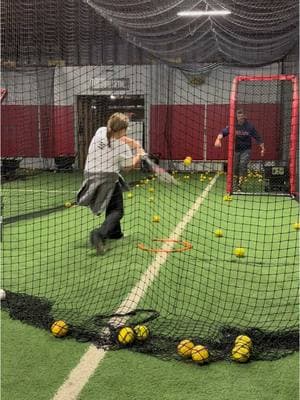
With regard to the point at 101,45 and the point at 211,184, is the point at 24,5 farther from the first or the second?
the point at 211,184

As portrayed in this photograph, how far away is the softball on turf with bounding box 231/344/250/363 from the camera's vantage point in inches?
124

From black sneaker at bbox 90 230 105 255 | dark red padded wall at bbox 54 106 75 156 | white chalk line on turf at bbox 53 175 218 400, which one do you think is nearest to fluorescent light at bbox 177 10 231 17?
white chalk line on turf at bbox 53 175 218 400

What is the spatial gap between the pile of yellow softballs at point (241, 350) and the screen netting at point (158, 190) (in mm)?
75

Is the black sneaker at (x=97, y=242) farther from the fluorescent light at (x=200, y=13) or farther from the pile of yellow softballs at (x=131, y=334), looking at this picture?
the fluorescent light at (x=200, y=13)

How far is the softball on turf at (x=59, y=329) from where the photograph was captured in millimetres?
3547

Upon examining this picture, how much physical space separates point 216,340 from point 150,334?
1.51 ft

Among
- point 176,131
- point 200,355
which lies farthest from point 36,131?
point 200,355

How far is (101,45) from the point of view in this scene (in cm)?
1063

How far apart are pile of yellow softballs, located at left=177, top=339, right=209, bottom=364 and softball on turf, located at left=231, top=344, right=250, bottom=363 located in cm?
17

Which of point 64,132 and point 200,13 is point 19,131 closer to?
point 64,132

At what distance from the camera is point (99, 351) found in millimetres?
3328

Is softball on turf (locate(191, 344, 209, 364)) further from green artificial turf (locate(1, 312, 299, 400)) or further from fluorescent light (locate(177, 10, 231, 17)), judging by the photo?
fluorescent light (locate(177, 10, 231, 17))

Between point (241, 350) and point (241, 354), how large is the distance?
0.03 m

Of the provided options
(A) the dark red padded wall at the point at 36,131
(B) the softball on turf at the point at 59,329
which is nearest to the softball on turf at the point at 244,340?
(B) the softball on turf at the point at 59,329
